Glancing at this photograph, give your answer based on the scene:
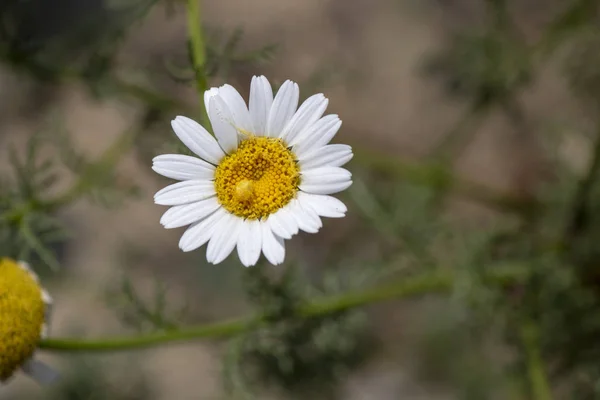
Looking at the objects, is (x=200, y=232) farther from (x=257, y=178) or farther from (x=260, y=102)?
(x=260, y=102)

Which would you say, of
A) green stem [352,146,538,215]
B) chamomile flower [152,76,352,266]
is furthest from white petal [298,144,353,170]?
green stem [352,146,538,215]

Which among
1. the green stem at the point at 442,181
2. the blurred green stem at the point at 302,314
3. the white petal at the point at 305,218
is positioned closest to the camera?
the white petal at the point at 305,218

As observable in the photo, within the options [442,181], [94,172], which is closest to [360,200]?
[442,181]

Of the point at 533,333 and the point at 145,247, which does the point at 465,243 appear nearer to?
the point at 533,333

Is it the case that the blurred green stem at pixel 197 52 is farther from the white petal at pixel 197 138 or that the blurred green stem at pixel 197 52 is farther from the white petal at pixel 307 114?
the white petal at pixel 307 114

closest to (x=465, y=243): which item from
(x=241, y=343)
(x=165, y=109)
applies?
(x=241, y=343)

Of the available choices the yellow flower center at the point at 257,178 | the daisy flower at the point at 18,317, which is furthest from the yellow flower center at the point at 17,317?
the yellow flower center at the point at 257,178
